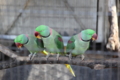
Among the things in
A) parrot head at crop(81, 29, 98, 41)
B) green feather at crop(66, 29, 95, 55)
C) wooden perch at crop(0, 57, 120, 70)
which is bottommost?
wooden perch at crop(0, 57, 120, 70)

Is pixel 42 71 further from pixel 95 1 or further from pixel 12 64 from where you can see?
pixel 95 1

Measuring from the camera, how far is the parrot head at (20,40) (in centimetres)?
108

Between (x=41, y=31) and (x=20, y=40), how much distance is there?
0.40ft

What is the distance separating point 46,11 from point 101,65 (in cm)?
84

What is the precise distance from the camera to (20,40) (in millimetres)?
1082

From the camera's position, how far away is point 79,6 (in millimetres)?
1739

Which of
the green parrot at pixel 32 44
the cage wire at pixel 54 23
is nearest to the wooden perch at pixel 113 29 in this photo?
the cage wire at pixel 54 23

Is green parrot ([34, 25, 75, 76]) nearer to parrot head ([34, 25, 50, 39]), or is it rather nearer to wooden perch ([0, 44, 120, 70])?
parrot head ([34, 25, 50, 39])

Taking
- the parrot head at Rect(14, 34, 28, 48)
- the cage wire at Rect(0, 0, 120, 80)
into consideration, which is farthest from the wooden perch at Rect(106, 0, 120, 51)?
the parrot head at Rect(14, 34, 28, 48)

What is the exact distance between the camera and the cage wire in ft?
5.15

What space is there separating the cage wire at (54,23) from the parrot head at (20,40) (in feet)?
1.42

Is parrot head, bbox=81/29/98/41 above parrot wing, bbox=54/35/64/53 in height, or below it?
above

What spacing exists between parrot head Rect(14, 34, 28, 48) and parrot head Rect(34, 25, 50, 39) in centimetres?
7

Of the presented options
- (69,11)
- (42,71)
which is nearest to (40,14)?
(69,11)
